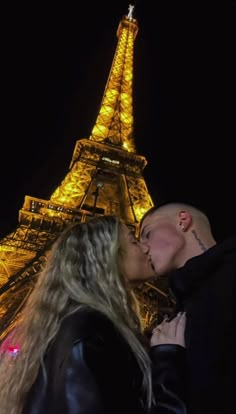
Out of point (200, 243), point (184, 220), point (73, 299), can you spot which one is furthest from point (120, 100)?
point (73, 299)

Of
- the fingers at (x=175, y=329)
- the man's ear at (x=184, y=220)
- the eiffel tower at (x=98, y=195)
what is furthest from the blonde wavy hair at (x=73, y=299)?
the eiffel tower at (x=98, y=195)

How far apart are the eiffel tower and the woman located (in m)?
8.84

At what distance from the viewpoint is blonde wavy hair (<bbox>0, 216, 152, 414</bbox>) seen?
1953 millimetres

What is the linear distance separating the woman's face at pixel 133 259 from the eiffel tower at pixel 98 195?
864cm

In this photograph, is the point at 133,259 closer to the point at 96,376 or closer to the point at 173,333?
the point at 173,333

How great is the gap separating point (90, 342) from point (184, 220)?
1181mm

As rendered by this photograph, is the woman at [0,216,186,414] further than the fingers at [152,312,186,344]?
No

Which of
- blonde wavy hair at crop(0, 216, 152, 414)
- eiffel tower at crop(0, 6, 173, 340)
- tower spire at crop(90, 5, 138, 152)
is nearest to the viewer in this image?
blonde wavy hair at crop(0, 216, 152, 414)

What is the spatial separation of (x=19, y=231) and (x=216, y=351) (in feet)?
52.9

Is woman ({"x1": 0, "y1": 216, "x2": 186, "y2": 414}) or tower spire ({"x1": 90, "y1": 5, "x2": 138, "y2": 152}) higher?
tower spire ({"x1": 90, "y1": 5, "x2": 138, "y2": 152})

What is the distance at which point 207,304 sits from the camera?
6.06 ft

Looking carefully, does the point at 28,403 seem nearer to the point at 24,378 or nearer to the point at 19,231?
the point at 24,378

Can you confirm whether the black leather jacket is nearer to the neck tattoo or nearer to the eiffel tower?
the neck tattoo

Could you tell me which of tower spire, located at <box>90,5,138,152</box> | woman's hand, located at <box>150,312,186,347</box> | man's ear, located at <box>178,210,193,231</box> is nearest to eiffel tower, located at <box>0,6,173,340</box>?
tower spire, located at <box>90,5,138,152</box>
